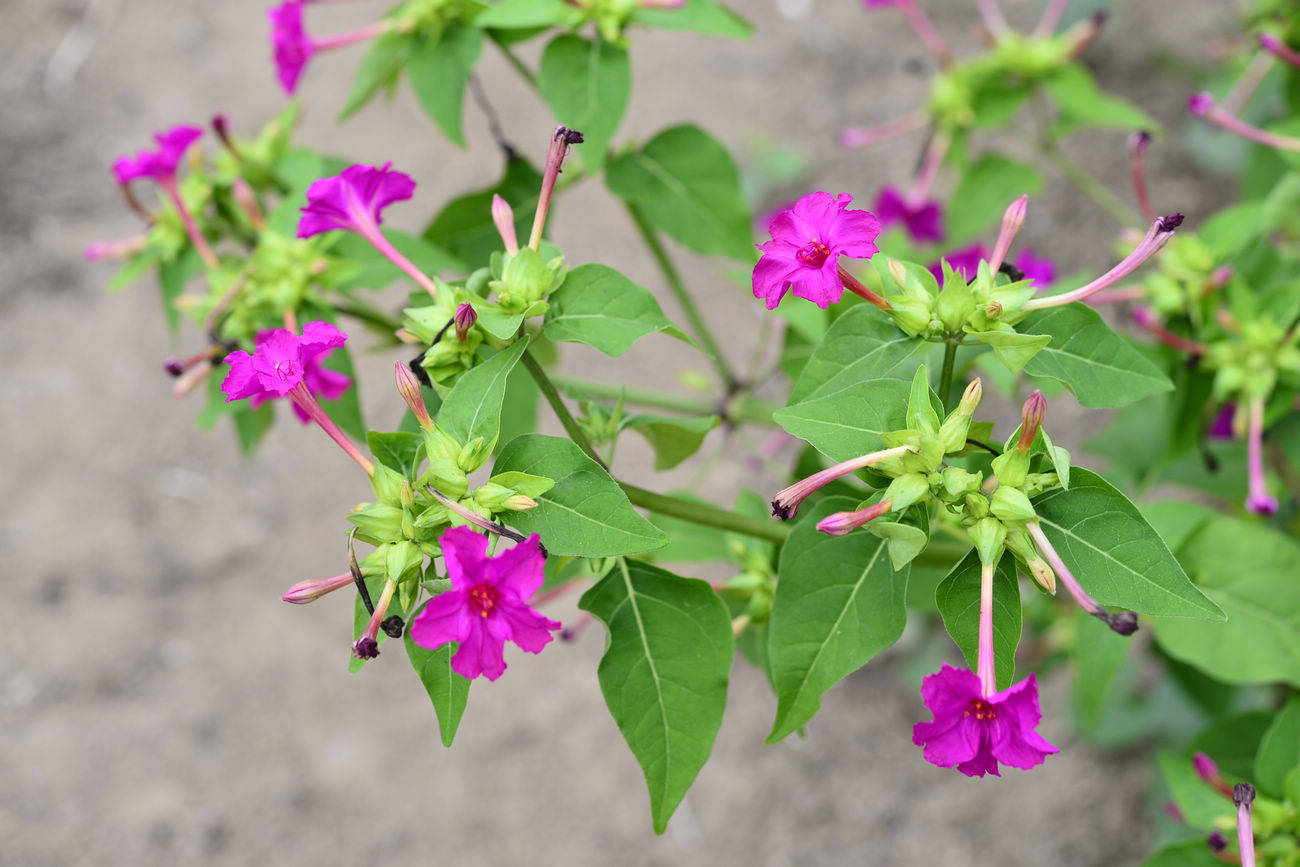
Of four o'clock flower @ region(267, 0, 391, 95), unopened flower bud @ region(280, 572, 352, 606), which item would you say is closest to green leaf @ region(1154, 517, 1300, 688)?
unopened flower bud @ region(280, 572, 352, 606)

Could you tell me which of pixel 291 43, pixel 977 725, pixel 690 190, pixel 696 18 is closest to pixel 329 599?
pixel 291 43

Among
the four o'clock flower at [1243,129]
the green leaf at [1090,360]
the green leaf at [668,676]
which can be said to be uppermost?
the four o'clock flower at [1243,129]

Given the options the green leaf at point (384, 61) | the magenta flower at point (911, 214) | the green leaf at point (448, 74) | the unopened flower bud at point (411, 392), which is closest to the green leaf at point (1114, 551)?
the unopened flower bud at point (411, 392)

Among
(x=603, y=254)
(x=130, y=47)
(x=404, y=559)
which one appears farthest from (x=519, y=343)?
(x=130, y=47)

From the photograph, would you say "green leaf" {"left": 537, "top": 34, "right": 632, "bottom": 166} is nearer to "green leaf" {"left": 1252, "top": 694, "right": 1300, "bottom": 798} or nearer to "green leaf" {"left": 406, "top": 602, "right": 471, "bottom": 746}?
"green leaf" {"left": 406, "top": 602, "right": 471, "bottom": 746}

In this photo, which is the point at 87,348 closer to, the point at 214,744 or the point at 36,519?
the point at 36,519

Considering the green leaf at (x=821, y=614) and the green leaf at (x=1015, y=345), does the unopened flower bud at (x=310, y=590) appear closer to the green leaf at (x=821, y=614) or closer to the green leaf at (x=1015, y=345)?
the green leaf at (x=821, y=614)

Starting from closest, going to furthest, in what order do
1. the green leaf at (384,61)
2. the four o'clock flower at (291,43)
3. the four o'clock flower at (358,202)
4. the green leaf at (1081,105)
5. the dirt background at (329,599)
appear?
the four o'clock flower at (358,202)
the green leaf at (384,61)
the four o'clock flower at (291,43)
the green leaf at (1081,105)
the dirt background at (329,599)
